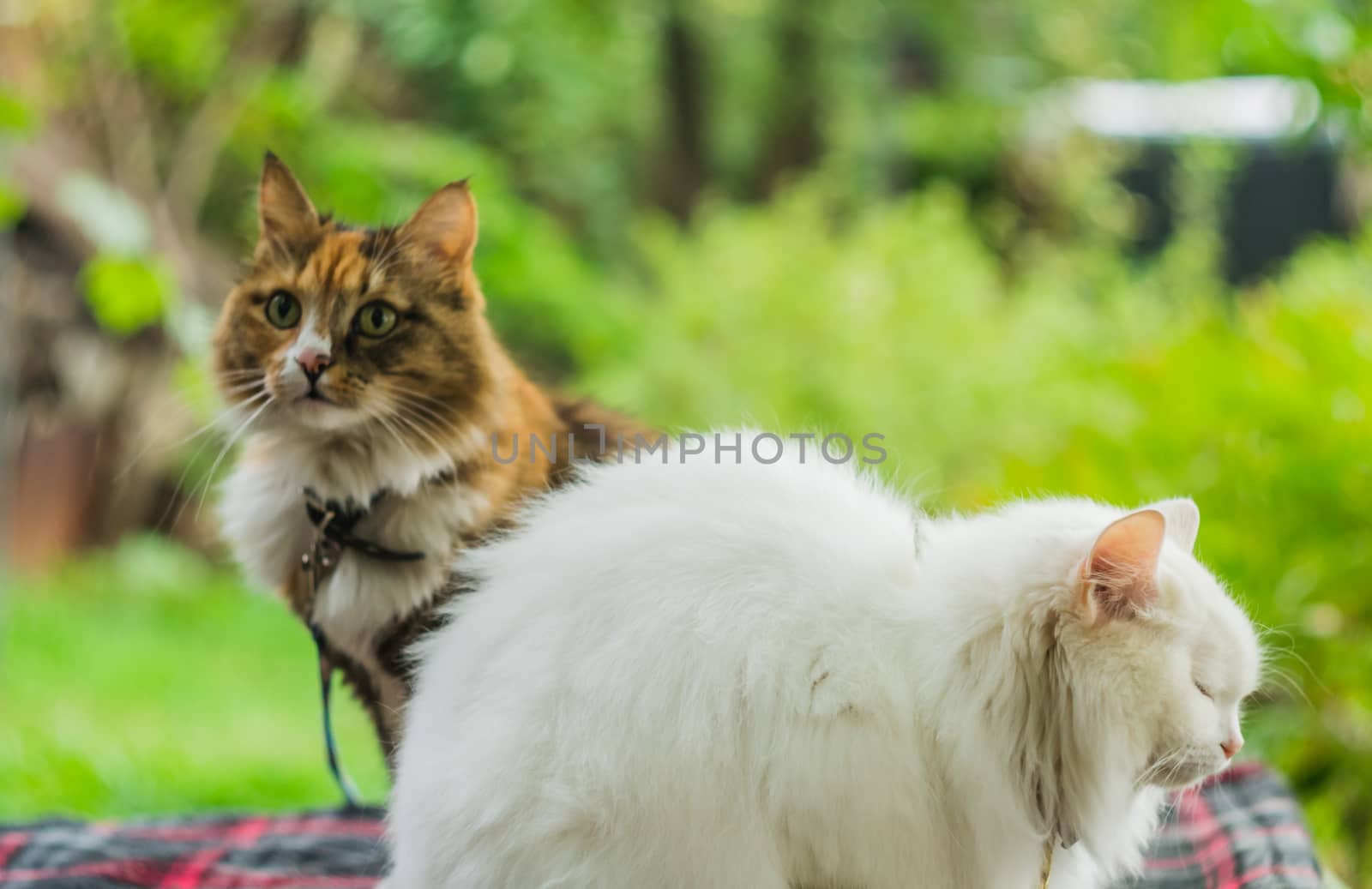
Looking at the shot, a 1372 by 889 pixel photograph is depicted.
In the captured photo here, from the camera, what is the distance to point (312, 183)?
3143 millimetres

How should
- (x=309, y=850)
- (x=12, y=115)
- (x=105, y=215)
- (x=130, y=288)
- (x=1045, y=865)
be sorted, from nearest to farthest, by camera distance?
1. (x=1045, y=865)
2. (x=309, y=850)
3. (x=12, y=115)
4. (x=130, y=288)
5. (x=105, y=215)

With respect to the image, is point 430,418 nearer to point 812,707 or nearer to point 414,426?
point 414,426

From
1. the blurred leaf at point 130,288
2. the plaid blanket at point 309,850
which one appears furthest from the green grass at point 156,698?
the blurred leaf at point 130,288

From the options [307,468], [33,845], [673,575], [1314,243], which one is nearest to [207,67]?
[33,845]

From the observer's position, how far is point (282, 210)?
39.1 inches

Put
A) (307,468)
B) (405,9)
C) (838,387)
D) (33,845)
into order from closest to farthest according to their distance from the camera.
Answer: (307,468) < (33,845) < (838,387) < (405,9)

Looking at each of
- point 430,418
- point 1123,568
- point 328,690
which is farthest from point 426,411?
point 1123,568

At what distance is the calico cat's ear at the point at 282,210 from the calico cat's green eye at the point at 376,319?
103 mm

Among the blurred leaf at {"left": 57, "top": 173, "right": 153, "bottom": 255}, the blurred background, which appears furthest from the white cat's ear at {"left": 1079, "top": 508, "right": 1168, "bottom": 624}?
the blurred leaf at {"left": 57, "top": 173, "right": 153, "bottom": 255}

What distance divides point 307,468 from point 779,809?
0.51 m

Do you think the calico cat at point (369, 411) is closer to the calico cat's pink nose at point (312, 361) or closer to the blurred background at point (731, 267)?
the calico cat's pink nose at point (312, 361)

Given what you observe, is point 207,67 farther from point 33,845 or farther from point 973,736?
point 973,736

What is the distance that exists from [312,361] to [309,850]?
32.4 inches

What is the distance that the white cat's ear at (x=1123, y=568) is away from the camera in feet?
2.69
